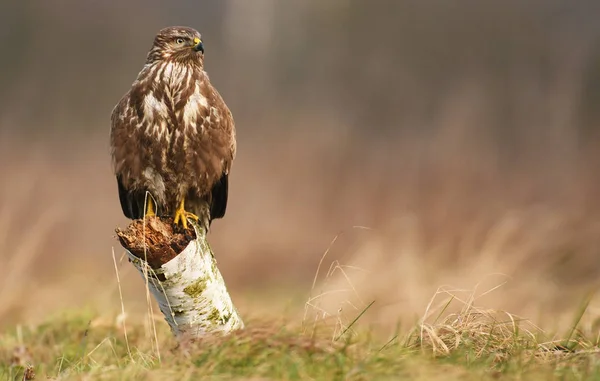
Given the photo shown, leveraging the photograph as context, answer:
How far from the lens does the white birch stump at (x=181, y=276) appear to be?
4492 mm

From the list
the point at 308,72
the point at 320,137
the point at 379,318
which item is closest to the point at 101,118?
the point at 308,72

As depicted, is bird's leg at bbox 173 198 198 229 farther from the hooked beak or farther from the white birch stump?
the hooked beak

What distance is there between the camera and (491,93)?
14258 mm

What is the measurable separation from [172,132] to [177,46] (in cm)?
57

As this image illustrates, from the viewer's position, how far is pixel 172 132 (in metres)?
Result: 5.34

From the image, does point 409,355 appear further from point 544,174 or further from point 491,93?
point 491,93

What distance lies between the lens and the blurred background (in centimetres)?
836

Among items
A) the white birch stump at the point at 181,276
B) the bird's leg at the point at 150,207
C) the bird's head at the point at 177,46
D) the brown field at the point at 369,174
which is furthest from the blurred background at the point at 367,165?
the bird's head at the point at 177,46

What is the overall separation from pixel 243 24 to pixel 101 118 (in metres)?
6.17

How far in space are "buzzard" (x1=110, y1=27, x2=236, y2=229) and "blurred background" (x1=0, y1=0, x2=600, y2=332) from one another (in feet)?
2.31

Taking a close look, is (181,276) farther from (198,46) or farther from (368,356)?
(198,46)

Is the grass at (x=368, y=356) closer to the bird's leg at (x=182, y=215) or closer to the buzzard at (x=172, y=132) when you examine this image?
the bird's leg at (x=182, y=215)

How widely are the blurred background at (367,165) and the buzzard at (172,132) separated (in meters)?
0.70

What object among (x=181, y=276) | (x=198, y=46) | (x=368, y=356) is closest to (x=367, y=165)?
(x=198, y=46)
